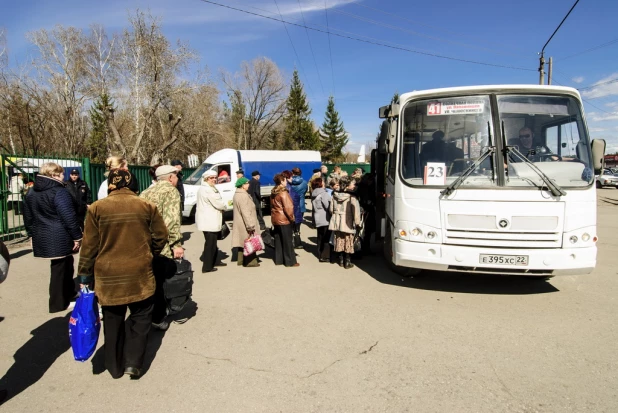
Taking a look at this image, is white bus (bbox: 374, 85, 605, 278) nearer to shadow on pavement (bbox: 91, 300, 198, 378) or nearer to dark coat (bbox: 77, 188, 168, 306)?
shadow on pavement (bbox: 91, 300, 198, 378)

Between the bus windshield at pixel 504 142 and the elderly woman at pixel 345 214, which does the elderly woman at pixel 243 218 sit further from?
the bus windshield at pixel 504 142

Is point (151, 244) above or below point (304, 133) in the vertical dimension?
below

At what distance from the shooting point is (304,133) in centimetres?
5491

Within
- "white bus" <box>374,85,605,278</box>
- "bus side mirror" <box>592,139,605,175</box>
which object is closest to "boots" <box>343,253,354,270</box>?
"white bus" <box>374,85,605,278</box>

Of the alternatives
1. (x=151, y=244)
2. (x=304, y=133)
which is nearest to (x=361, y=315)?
(x=151, y=244)

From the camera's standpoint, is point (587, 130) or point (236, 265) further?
point (236, 265)

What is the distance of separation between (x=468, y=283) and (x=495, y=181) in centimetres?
187

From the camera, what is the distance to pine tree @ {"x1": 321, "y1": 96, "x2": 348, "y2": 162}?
61938mm

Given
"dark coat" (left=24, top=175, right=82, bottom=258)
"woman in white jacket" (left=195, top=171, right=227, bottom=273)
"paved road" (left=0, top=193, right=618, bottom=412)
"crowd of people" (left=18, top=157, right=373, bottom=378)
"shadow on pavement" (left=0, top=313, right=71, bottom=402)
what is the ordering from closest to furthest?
"paved road" (left=0, top=193, right=618, bottom=412) < "crowd of people" (left=18, top=157, right=373, bottom=378) < "shadow on pavement" (left=0, top=313, right=71, bottom=402) < "dark coat" (left=24, top=175, right=82, bottom=258) < "woman in white jacket" (left=195, top=171, right=227, bottom=273)

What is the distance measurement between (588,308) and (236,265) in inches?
223

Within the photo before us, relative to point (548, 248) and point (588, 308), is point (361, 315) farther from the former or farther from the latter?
point (588, 308)

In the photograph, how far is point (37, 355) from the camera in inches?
151

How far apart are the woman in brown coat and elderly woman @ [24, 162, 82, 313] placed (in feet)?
11.1

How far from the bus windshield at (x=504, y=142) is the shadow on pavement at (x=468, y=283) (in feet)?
5.57
